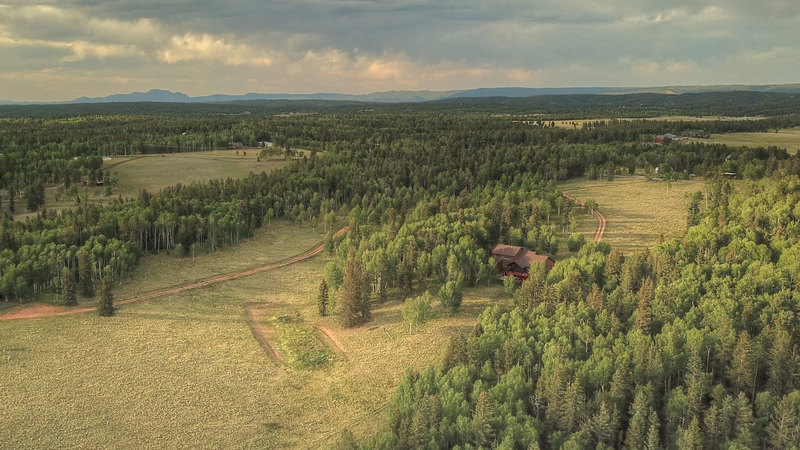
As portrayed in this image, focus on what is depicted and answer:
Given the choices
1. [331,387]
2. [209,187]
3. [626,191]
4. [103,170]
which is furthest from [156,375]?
[103,170]

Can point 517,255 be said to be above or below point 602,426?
above

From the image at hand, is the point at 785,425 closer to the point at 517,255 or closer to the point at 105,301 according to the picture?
the point at 517,255

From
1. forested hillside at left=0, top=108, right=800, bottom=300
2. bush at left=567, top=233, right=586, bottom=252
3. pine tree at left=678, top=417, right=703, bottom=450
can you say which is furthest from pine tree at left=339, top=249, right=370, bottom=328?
pine tree at left=678, top=417, right=703, bottom=450

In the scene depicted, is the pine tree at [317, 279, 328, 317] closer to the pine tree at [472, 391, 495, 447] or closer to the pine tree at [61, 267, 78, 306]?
the pine tree at [61, 267, 78, 306]

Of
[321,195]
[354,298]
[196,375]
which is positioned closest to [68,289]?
[196,375]

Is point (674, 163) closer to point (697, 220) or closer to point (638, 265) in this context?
point (697, 220)

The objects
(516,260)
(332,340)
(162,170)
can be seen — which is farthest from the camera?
(162,170)
